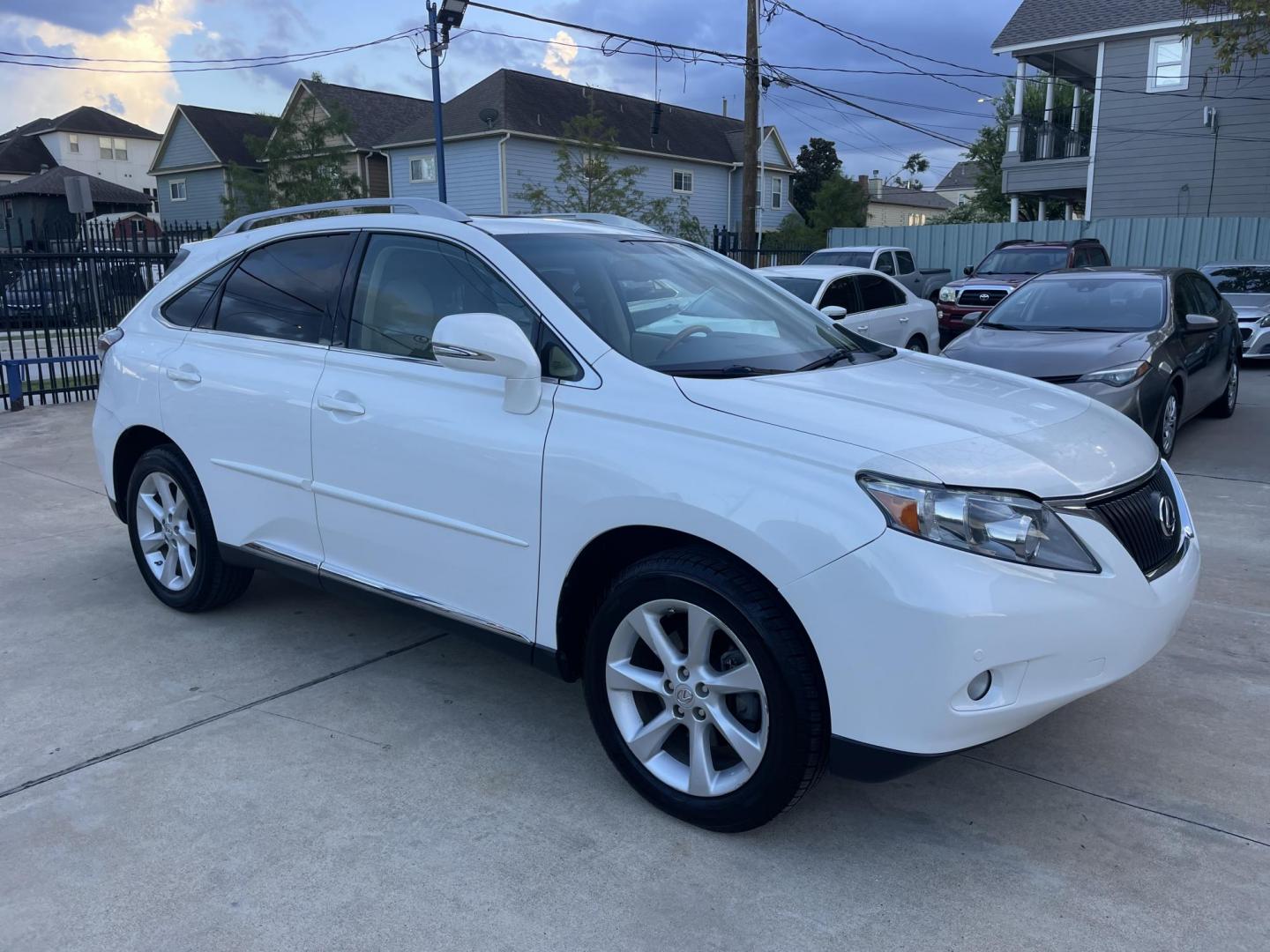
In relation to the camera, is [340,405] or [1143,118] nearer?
[340,405]

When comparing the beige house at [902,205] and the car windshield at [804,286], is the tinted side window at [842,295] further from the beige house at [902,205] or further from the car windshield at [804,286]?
the beige house at [902,205]

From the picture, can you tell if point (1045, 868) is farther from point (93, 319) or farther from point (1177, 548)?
point (93, 319)

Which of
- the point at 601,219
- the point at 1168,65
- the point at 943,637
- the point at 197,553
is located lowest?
the point at 197,553

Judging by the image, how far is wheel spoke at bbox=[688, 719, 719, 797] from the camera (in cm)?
303

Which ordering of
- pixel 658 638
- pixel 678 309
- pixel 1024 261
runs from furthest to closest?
1. pixel 1024 261
2. pixel 678 309
3. pixel 658 638

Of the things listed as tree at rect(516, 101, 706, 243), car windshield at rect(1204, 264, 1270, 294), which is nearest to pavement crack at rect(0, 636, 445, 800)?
car windshield at rect(1204, 264, 1270, 294)

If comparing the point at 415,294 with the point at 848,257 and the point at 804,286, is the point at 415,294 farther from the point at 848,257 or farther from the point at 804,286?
the point at 848,257

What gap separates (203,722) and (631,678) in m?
1.74

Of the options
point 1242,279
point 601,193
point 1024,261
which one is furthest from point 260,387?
point 601,193

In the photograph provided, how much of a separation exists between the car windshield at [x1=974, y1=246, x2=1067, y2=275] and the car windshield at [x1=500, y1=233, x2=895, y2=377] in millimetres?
14332

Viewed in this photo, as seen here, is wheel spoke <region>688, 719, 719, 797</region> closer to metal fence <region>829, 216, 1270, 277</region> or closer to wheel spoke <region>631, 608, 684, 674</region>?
wheel spoke <region>631, 608, 684, 674</region>

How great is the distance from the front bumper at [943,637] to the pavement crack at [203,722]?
1890 mm

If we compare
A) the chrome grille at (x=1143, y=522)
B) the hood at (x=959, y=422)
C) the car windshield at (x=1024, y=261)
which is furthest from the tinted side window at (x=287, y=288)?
the car windshield at (x=1024, y=261)

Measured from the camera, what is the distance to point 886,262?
19.3 metres
